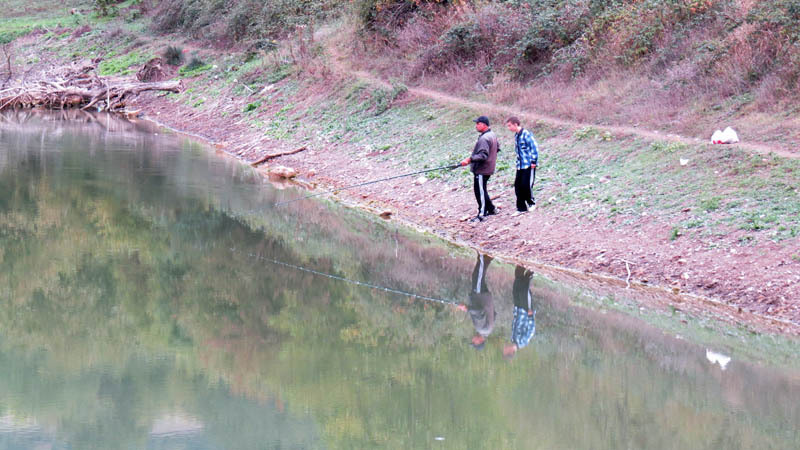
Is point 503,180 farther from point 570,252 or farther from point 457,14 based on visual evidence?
point 457,14

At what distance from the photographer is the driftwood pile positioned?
39.5 meters

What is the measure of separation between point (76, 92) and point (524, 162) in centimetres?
3014

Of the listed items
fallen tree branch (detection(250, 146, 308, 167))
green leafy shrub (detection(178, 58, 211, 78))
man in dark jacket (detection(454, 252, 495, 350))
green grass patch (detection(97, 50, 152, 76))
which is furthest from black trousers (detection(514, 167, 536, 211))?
green grass patch (detection(97, 50, 152, 76))

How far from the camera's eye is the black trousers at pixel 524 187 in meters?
15.7

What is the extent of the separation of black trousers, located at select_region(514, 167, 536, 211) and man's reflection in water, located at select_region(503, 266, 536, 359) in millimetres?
1891

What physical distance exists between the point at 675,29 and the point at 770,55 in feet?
11.9

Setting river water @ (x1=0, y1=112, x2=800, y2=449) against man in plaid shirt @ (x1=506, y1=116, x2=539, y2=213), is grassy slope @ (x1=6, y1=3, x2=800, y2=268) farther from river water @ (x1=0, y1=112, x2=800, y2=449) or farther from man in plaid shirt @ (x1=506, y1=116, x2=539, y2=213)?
river water @ (x1=0, y1=112, x2=800, y2=449)

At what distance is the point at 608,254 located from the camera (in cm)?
1418

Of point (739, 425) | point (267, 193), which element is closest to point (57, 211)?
point (267, 193)

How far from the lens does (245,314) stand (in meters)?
12.2

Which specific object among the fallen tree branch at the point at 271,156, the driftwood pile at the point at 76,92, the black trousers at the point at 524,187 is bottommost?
the driftwood pile at the point at 76,92

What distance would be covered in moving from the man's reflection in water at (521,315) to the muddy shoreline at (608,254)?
0.45 metres

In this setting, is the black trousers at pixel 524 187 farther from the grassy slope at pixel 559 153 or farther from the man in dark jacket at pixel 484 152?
the man in dark jacket at pixel 484 152

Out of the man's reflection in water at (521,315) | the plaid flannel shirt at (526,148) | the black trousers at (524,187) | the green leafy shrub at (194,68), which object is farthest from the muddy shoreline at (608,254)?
the green leafy shrub at (194,68)
